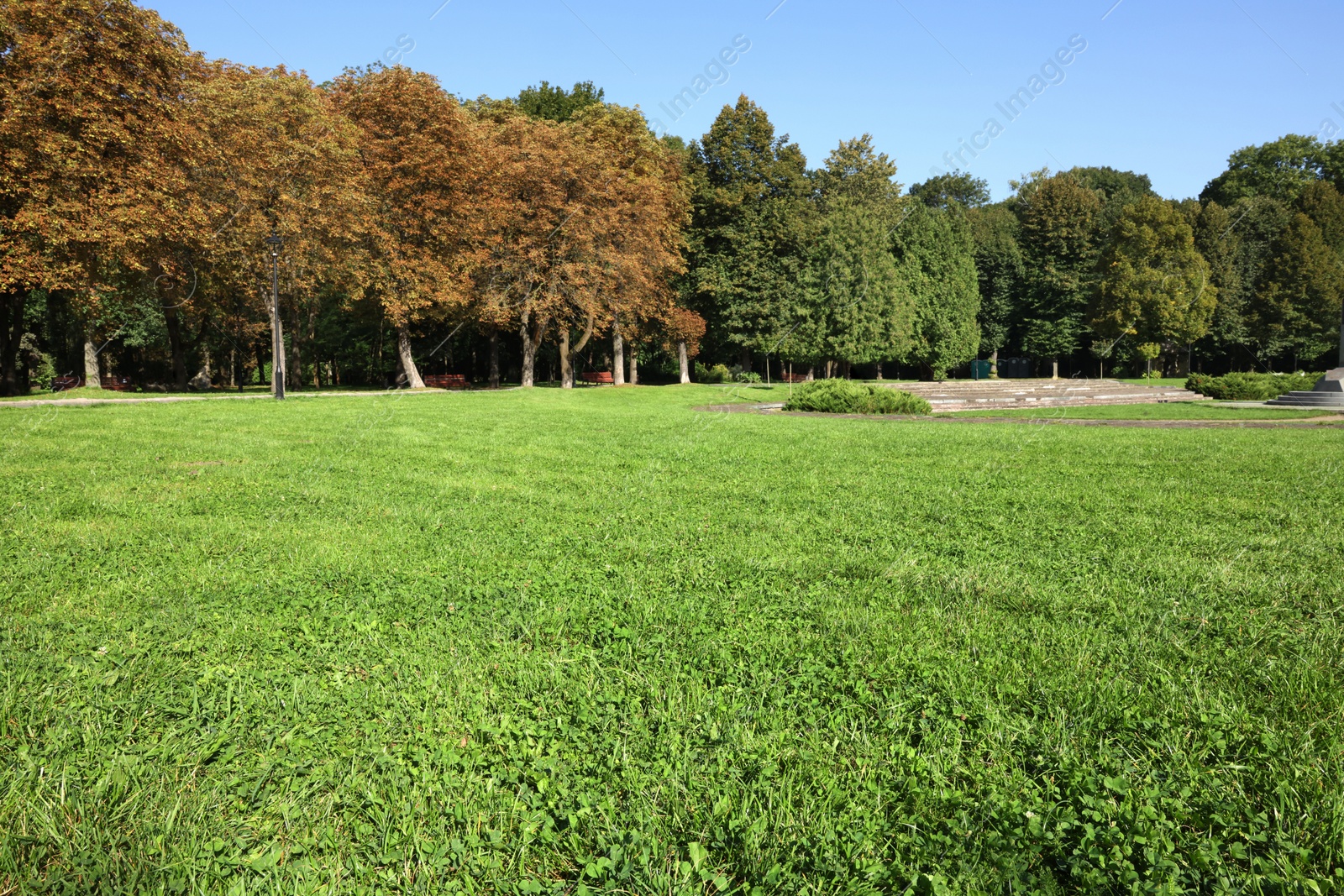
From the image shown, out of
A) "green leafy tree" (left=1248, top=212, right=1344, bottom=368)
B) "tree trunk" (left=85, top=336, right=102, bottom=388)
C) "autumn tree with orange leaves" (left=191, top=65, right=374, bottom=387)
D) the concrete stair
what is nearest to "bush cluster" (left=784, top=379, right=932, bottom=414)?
the concrete stair

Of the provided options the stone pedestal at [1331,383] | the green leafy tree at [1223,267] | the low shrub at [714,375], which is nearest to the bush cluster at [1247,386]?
the stone pedestal at [1331,383]

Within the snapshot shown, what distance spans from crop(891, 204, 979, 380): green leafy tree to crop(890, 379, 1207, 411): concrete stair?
1092 cm

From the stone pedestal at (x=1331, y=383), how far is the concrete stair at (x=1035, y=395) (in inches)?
201

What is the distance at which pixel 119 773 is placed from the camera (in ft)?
8.45

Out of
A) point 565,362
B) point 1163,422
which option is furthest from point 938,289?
point 1163,422

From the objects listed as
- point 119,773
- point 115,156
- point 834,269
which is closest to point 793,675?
point 119,773

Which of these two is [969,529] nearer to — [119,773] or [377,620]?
[377,620]

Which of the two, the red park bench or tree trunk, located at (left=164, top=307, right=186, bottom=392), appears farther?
the red park bench

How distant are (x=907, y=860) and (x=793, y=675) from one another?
1.15 meters

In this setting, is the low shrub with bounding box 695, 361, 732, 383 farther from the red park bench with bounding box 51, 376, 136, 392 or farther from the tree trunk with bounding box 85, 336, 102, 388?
the tree trunk with bounding box 85, 336, 102, 388

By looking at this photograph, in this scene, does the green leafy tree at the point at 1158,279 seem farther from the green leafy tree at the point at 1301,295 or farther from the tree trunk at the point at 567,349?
the tree trunk at the point at 567,349

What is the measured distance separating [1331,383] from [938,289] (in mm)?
25216

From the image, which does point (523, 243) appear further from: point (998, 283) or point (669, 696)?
point (998, 283)

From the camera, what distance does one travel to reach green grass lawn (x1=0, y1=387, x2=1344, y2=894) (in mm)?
2258
